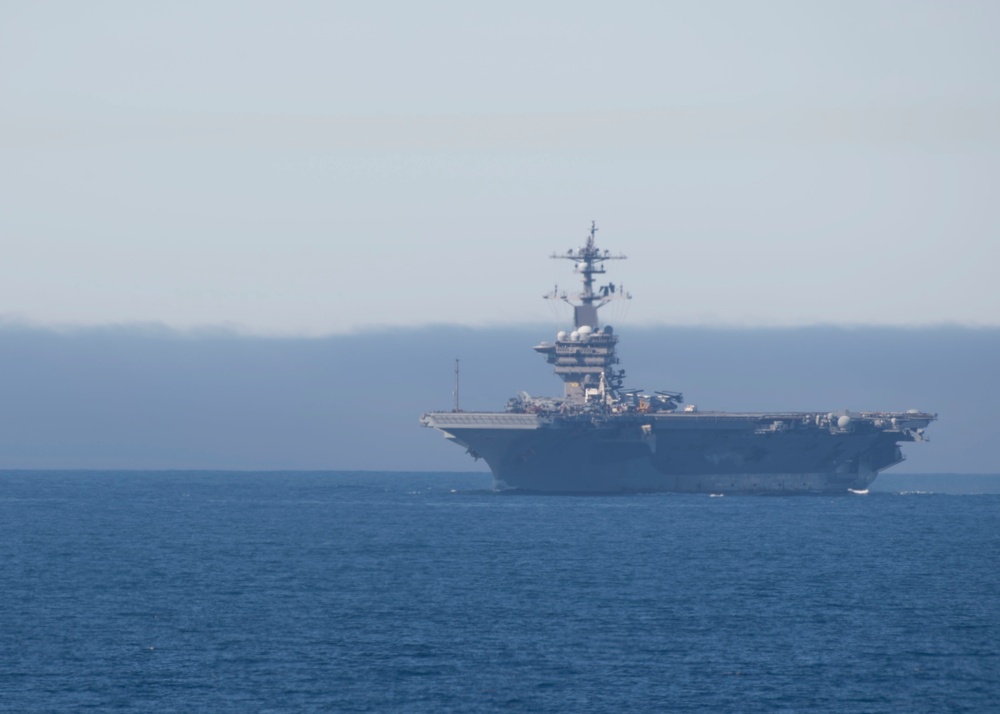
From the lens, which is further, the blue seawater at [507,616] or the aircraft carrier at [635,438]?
the aircraft carrier at [635,438]

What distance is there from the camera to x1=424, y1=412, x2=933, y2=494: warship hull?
7469cm

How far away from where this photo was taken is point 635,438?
248 ft

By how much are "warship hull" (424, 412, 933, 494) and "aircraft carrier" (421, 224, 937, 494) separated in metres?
0.05

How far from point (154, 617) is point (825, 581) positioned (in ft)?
67.0

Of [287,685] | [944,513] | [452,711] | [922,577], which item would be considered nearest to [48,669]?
[287,685]

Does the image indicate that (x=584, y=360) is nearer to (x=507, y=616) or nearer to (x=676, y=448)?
(x=676, y=448)

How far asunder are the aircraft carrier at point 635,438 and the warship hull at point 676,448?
53mm

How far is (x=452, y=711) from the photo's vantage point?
2806 centimetres

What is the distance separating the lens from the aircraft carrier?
75000 mm

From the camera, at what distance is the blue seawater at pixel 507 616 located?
2962cm

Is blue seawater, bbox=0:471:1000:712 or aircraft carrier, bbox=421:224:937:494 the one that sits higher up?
aircraft carrier, bbox=421:224:937:494

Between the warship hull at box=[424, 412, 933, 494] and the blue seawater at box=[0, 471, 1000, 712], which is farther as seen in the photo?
the warship hull at box=[424, 412, 933, 494]

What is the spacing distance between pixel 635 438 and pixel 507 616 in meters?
37.5

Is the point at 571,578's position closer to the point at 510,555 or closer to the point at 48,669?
the point at 510,555
